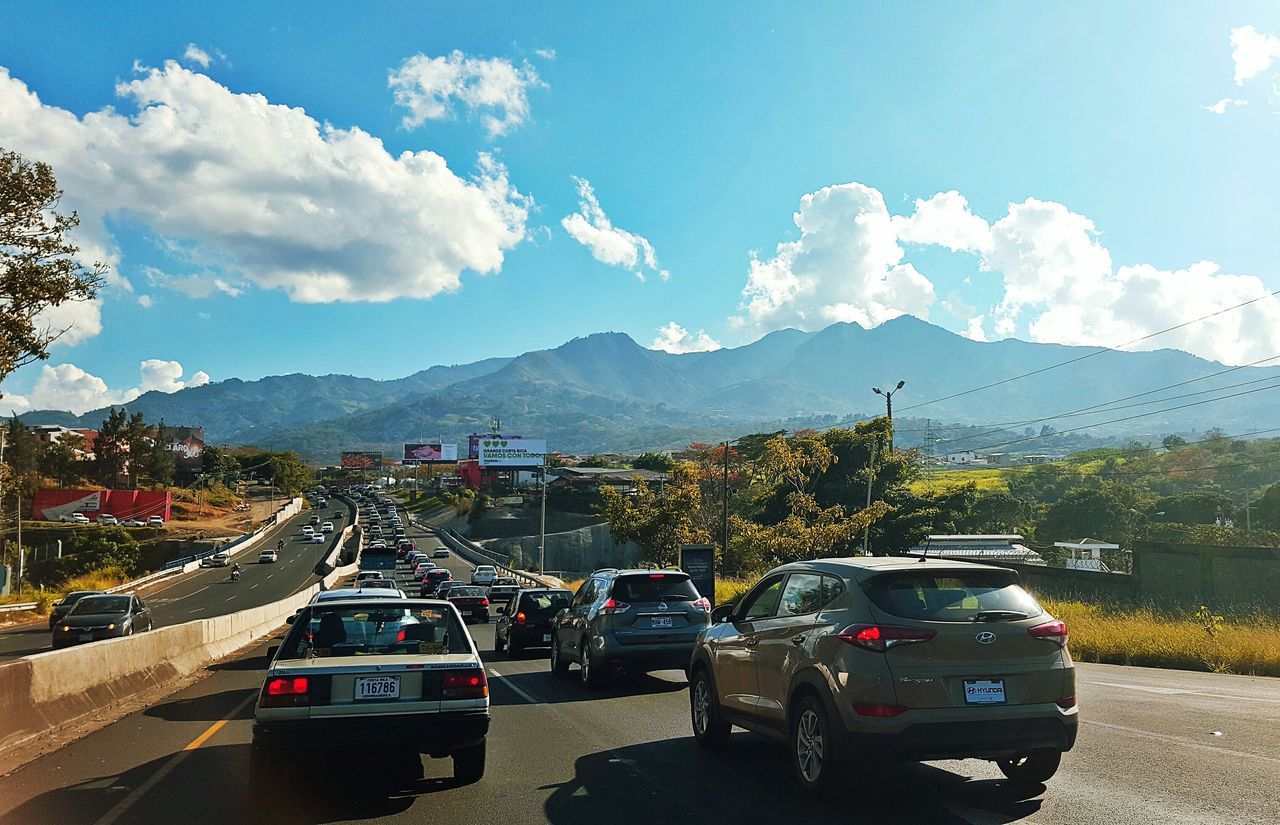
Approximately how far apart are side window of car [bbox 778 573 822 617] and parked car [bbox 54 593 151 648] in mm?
22660

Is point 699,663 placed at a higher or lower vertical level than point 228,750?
higher

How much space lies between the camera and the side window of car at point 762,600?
26.7ft

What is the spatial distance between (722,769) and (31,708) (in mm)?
7378

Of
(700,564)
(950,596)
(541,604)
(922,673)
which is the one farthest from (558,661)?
(700,564)

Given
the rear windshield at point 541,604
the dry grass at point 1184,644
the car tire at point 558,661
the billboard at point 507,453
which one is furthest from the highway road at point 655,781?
the billboard at point 507,453

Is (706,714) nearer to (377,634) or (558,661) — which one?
(377,634)

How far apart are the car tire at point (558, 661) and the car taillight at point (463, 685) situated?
841cm

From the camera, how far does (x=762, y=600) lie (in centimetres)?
841

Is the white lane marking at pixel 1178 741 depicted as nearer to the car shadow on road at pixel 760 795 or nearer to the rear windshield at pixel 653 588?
the car shadow on road at pixel 760 795

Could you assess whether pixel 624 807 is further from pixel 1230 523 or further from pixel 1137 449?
pixel 1137 449

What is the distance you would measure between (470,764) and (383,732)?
1016 mm

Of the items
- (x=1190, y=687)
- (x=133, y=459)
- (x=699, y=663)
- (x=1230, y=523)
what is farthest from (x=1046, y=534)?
(x=133, y=459)

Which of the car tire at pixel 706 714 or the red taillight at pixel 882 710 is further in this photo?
the car tire at pixel 706 714

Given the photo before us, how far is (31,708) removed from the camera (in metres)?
9.81
